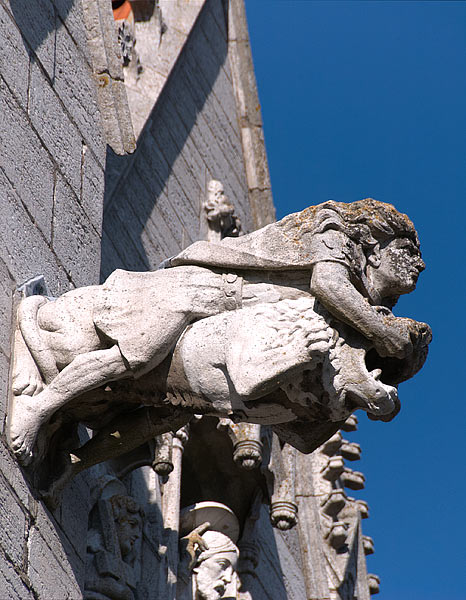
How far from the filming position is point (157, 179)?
7582mm

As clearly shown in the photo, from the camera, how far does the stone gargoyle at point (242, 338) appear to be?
157 inches

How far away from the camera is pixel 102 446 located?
14.3ft

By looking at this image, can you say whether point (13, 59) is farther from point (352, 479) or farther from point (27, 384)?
point (352, 479)

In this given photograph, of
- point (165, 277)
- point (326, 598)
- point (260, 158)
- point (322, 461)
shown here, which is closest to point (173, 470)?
point (165, 277)

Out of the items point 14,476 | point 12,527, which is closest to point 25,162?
point 14,476

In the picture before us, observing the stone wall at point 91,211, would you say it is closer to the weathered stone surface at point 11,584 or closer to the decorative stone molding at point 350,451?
the weathered stone surface at point 11,584

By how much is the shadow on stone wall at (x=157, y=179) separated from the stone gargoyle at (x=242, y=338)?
2.09m

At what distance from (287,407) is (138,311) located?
0.55 m

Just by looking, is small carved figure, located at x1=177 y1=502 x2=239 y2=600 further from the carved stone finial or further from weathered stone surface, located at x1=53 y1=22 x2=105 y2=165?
the carved stone finial

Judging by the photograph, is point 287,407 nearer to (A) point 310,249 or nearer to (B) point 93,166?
(A) point 310,249

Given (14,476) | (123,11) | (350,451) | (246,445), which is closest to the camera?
(14,476)

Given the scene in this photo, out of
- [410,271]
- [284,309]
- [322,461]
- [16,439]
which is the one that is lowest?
[16,439]

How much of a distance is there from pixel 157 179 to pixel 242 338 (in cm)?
370

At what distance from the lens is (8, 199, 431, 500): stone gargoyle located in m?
3.99
